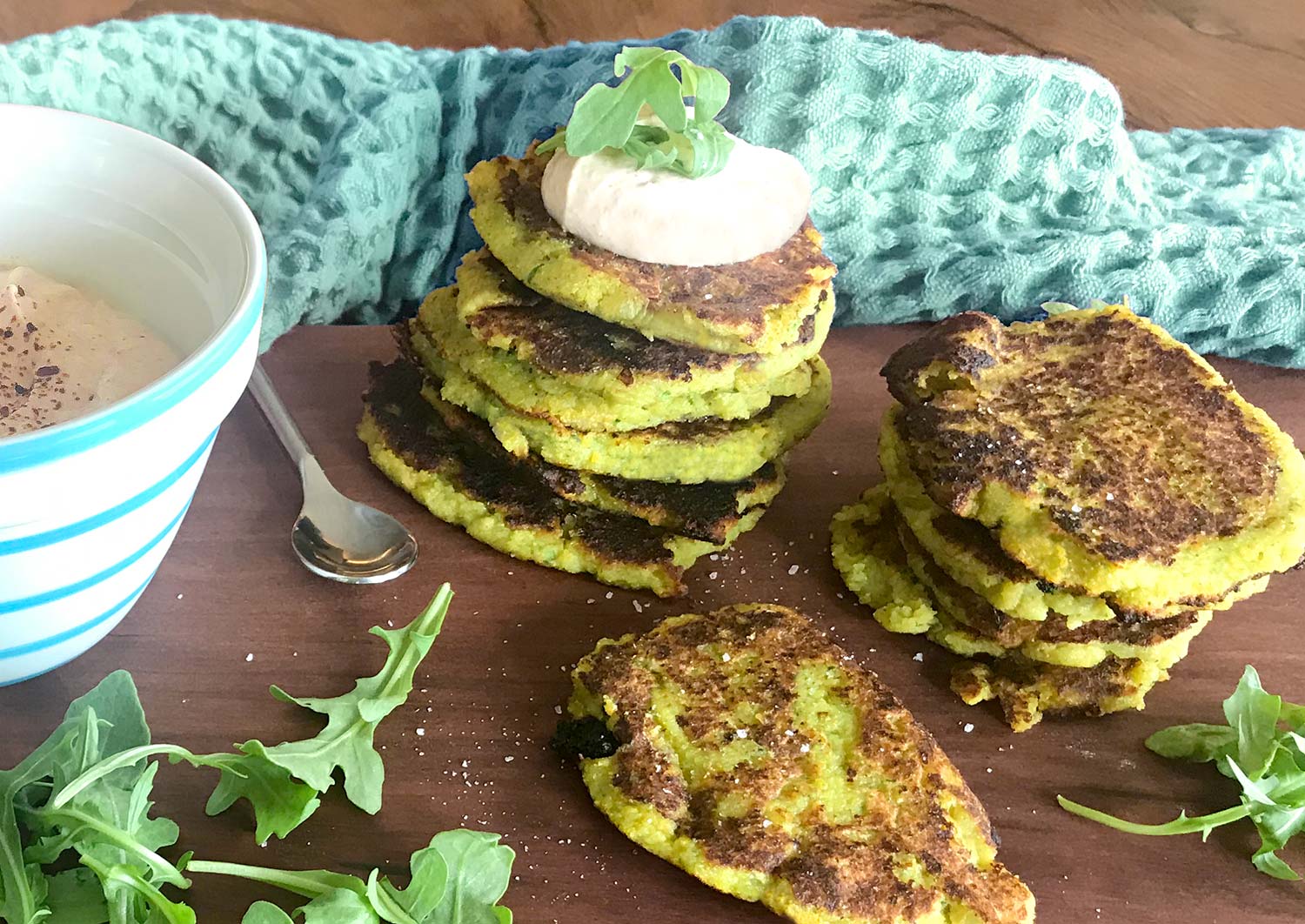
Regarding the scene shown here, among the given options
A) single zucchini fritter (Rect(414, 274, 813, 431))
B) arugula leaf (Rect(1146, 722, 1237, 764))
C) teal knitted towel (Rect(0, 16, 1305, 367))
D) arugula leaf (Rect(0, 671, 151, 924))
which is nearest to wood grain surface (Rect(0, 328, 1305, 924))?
arugula leaf (Rect(1146, 722, 1237, 764))

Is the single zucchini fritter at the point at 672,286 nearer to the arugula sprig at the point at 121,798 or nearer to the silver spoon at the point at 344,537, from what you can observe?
the silver spoon at the point at 344,537

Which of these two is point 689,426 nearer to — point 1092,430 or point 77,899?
point 1092,430

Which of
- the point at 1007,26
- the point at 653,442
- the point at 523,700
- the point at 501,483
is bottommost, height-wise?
the point at 523,700

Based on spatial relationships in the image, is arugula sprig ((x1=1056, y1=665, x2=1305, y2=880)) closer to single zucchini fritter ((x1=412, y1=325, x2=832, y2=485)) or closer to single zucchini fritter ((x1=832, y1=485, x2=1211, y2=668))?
single zucchini fritter ((x1=832, y1=485, x2=1211, y2=668))

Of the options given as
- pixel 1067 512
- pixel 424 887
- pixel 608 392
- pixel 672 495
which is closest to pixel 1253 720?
pixel 1067 512

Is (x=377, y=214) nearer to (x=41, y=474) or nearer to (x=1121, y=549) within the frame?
(x=41, y=474)
